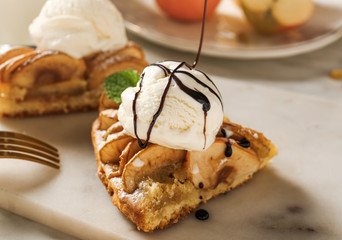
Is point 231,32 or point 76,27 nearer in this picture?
point 76,27

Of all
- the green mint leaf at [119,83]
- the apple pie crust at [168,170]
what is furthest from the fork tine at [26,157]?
the green mint leaf at [119,83]

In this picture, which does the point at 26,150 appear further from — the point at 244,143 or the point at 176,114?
the point at 244,143

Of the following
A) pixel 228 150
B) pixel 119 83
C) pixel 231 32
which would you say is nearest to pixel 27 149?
pixel 119 83

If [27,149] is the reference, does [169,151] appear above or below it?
above

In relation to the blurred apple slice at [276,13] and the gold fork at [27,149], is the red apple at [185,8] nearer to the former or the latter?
the blurred apple slice at [276,13]

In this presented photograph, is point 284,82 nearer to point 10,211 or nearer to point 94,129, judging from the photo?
point 94,129

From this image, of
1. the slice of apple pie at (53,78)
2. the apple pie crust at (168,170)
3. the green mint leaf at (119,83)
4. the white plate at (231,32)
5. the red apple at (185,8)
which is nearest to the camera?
the apple pie crust at (168,170)
